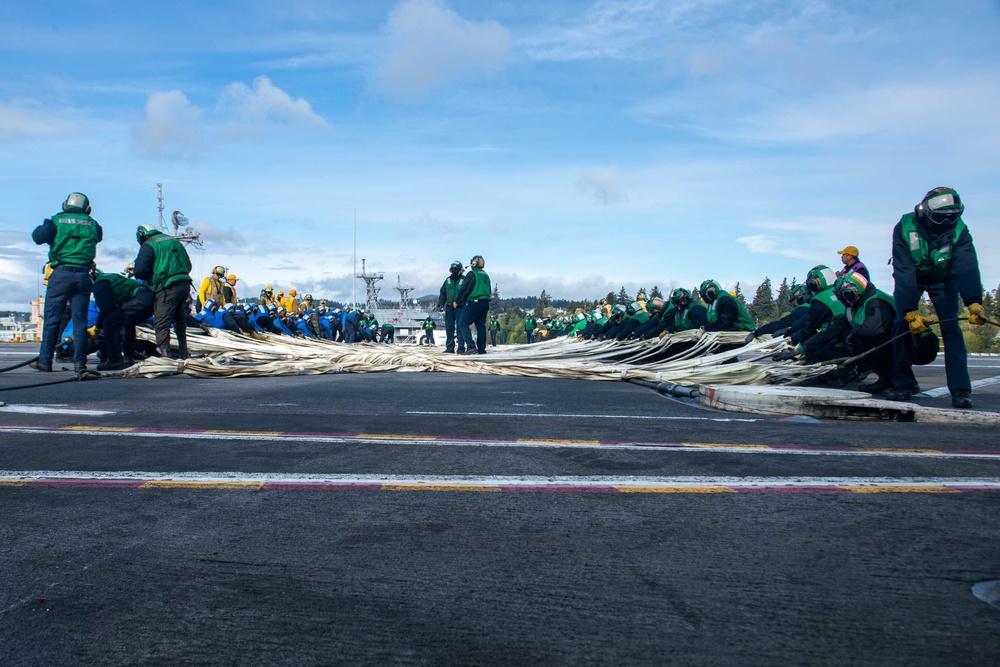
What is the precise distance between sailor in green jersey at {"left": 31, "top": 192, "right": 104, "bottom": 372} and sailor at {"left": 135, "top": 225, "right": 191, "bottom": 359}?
2.19 feet

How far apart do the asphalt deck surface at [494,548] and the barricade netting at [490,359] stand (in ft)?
17.6

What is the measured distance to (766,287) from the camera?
2462 inches

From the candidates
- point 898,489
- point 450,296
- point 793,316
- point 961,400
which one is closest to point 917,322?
point 961,400

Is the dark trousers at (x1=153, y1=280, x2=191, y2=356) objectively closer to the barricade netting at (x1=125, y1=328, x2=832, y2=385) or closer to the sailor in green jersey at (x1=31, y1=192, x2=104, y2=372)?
the barricade netting at (x1=125, y1=328, x2=832, y2=385)

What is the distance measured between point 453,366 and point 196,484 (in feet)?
28.0

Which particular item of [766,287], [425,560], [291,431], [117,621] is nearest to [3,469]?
[291,431]

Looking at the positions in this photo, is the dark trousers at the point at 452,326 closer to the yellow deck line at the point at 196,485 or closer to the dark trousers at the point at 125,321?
the dark trousers at the point at 125,321

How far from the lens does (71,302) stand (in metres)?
10.1

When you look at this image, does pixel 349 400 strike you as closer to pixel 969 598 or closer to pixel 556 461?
pixel 556 461

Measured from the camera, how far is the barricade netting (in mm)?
9938

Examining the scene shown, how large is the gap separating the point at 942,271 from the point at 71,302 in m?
10.7

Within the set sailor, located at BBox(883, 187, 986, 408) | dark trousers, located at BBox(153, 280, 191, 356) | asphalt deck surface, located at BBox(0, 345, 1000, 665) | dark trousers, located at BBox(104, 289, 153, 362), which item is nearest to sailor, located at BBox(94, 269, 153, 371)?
dark trousers, located at BBox(104, 289, 153, 362)

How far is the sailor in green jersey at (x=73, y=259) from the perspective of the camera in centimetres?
974

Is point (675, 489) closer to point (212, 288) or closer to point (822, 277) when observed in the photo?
point (822, 277)
